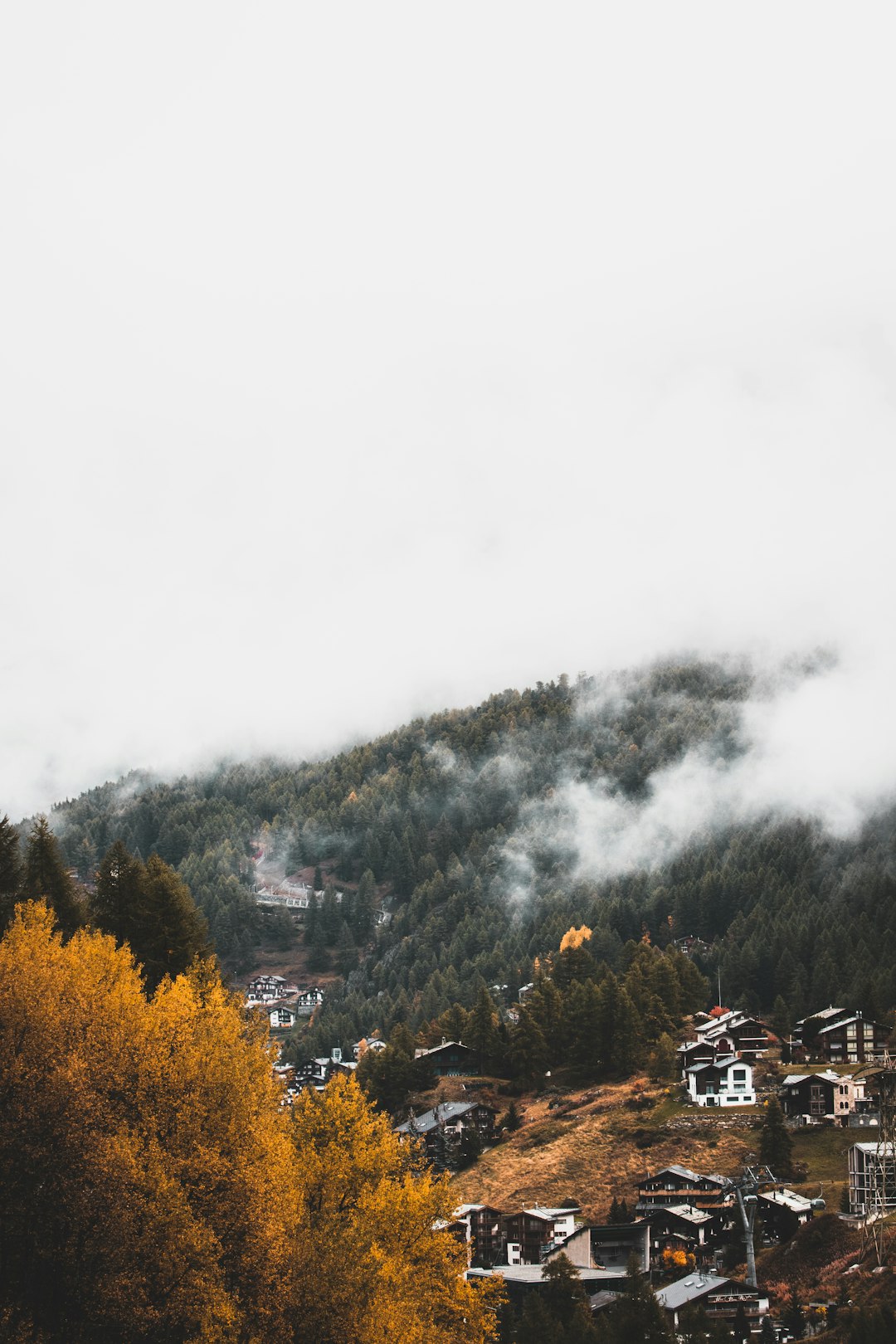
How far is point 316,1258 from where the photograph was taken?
115ft

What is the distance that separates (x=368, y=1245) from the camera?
3622 centimetres

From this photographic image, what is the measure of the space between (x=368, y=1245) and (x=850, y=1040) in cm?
9333

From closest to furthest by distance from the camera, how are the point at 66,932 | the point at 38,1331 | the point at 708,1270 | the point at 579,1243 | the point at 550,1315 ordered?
1. the point at 38,1331
2. the point at 66,932
3. the point at 550,1315
4. the point at 708,1270
5. the point at 579,1243

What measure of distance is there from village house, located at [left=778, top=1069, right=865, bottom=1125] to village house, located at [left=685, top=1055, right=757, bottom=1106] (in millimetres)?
5422

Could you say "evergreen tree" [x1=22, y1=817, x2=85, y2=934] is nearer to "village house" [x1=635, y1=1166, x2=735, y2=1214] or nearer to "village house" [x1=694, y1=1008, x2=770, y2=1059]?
"village house" [x1=635, y1=1166, x2=735, y2=1214]

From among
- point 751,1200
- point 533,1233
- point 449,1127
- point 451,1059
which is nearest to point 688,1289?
point 751,1200

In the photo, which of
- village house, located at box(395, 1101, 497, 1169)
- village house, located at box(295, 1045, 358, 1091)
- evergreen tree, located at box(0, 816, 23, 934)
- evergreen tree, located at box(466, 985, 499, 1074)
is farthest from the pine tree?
village house, located at box(295, 1045, 358, 1091)

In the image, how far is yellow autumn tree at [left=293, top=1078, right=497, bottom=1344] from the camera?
114 feet

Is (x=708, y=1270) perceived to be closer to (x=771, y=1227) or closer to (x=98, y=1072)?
(x=771, y=1227)

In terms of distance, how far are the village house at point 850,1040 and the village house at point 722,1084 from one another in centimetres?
1518

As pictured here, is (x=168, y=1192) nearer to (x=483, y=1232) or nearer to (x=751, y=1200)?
(x=751, y=1200)

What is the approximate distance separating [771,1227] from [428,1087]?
50.3 m

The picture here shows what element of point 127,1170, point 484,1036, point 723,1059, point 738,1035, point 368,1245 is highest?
point 127,1170

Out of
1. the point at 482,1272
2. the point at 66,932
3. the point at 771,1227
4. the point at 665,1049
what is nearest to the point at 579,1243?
the point at 482,1272
